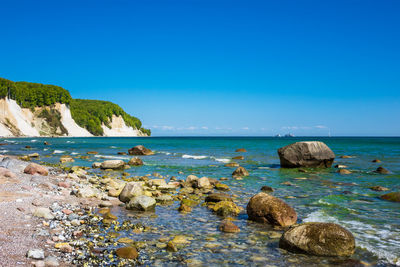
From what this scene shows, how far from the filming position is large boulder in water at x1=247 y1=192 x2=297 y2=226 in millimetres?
8695

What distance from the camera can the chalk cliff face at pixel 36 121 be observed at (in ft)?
300

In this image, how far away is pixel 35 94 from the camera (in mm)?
Answer: 114375

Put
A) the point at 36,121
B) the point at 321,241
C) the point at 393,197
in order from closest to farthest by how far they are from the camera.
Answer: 1. the point at 321,241
2. the point at 393,197
3. the point at 36,121

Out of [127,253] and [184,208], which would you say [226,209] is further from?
[127,253]

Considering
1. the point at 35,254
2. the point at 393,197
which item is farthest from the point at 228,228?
the point at 393,197

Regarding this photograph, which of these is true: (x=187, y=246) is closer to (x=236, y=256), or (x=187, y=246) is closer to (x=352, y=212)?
(x=236, y=256)

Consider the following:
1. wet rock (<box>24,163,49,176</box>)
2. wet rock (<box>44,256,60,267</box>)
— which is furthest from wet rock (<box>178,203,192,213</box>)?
wet rock (<box>24,163,49,176</box>)

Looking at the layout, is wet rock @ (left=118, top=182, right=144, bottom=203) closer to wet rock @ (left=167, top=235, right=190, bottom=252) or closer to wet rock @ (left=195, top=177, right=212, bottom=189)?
wet rock @ (left=195, top=177, right=212, bottom=189)

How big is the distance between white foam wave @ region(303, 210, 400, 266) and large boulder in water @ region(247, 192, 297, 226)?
2.66ft

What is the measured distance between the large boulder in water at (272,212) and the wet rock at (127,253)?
421cm

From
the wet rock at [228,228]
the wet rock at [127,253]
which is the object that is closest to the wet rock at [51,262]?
the wet rock at [127,253]

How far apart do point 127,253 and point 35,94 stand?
126289 mm

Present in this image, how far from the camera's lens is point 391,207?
10.8m

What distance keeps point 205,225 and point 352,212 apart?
534cm
